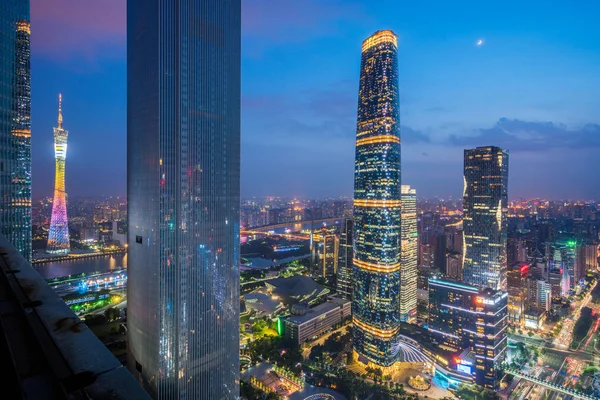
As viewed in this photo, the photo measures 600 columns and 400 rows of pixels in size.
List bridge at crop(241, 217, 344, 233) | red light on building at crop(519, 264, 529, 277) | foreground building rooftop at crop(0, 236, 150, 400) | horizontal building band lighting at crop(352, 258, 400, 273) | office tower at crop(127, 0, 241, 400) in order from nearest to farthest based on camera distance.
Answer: foreground building rooftop at crop(0, 236, 150, 400) → office tower at crop(127, 0, 241, 400) → horizontal building band lighting at crop(352, 258, 400, 273) → red light on building at crop(519, 264, 529, 277) → bridge at crop(241, 217, 344, 233)

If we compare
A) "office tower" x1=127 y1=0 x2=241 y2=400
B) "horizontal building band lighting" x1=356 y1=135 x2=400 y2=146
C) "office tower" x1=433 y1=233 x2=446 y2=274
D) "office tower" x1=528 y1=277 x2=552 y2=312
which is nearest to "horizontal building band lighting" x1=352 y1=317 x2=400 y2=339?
"office tower" x1=127 y1=0 x2=241 y2=400

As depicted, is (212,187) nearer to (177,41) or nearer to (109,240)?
(177,41)

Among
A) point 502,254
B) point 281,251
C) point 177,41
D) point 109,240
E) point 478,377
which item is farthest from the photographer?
point 281,251

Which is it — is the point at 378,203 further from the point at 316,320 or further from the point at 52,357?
the point at 52,357

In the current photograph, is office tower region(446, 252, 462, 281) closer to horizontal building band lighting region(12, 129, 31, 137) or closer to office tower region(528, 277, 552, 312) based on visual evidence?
office tower region(528, 277, 552, 312)

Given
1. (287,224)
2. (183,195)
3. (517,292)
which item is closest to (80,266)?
(183,195)

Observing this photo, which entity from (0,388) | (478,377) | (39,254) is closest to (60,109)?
(39,254)
